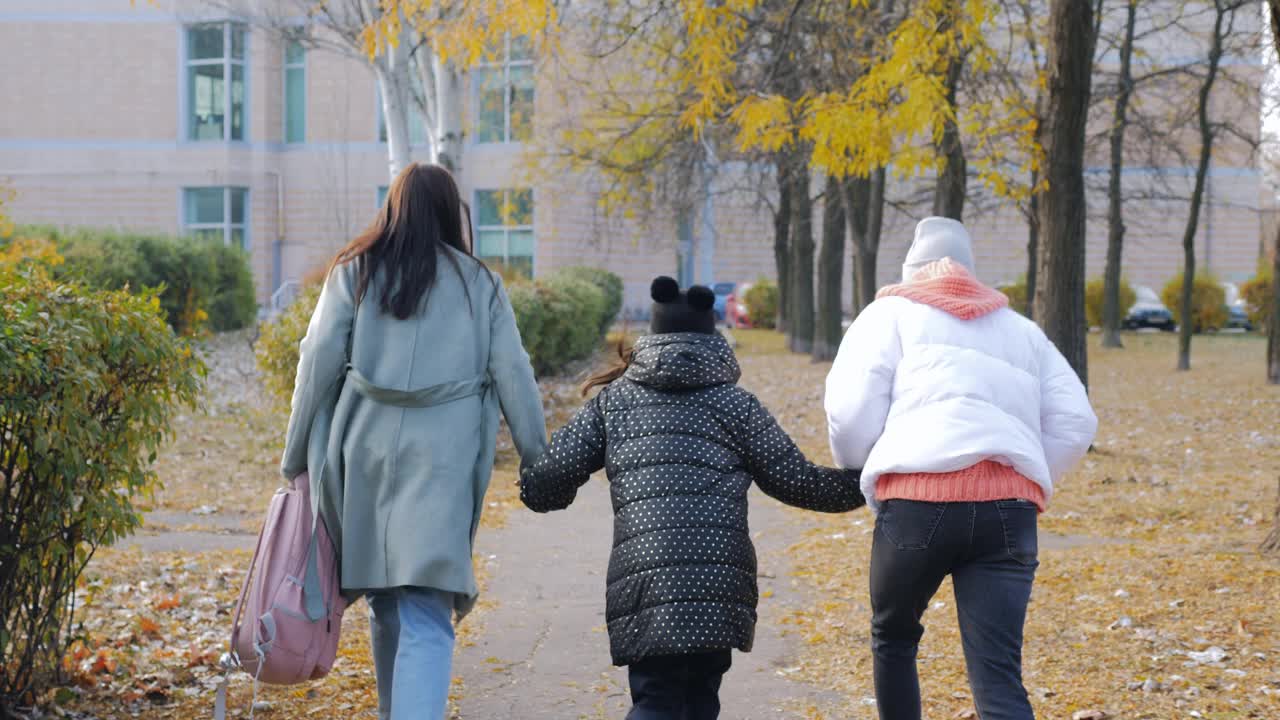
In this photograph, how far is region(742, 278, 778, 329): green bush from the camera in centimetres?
3753

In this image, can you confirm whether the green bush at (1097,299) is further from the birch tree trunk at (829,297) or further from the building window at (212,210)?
the building window at (212,210)

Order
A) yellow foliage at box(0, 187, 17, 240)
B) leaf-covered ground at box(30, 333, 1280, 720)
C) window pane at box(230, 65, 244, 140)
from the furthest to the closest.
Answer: window pane at box(230, 65, 244, 140) → yellow foliage at box(0, 187, 17, 240) → leaf-covered ground at box(30, 333, 1280, 720)

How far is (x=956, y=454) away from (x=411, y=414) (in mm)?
1554

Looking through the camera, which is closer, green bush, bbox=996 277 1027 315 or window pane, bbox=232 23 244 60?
green bush, bbox=996 277 1027 315

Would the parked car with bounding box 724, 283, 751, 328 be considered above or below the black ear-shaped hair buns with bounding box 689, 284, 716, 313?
below

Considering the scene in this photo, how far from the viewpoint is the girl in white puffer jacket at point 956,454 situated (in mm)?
3600

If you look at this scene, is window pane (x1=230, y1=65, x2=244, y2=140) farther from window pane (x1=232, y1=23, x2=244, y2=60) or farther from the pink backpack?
the pink backpack

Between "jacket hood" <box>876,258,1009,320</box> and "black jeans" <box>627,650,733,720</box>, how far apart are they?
1.12 m

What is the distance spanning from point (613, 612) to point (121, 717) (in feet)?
7.24

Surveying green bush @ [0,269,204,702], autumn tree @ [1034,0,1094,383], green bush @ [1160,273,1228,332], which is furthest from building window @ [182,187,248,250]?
green bush @ [0,269,204,702]

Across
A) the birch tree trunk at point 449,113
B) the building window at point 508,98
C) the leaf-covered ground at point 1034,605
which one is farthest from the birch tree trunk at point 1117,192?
the leaf-covered ground at point 1034,605

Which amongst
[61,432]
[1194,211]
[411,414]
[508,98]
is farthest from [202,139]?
[411,414]

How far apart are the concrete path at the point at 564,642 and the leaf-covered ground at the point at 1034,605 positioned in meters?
0.13

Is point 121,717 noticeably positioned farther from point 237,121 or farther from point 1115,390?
point 237,121
